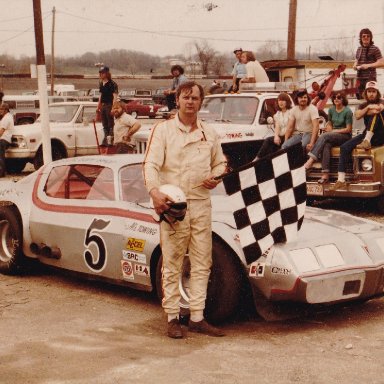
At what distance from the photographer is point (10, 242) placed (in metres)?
7.27

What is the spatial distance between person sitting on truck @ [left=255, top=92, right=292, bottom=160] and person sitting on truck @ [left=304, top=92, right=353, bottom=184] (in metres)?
0.88

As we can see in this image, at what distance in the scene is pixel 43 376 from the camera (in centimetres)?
436

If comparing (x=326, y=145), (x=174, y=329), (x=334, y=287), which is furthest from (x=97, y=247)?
(x=326, y=145)

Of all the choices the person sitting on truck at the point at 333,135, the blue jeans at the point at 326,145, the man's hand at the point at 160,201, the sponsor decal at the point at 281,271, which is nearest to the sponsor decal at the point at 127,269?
the man's hand at the point at 160,201

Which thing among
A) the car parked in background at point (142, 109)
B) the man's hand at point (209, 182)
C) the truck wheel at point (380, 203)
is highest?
the man's hand at point (209, 182)

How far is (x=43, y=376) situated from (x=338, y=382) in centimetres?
168

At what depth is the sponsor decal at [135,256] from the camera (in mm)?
5746

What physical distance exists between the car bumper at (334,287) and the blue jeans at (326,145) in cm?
494

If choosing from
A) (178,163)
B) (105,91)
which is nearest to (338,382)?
(178,163)

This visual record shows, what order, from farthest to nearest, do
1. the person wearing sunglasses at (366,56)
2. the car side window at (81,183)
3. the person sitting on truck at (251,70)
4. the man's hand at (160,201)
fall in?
the person sitting on truck at (251,70) → the person wearing sunglasses at (366,56) → the car side window at (81,183) → the man's hand at (160,201)

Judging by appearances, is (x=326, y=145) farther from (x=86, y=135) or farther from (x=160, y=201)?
(x=86, y=135)

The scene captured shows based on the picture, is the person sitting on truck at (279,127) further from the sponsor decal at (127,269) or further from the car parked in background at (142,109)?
the car parked in background at (142,109)

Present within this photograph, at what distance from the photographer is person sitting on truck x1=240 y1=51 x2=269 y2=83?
15161 millimetres

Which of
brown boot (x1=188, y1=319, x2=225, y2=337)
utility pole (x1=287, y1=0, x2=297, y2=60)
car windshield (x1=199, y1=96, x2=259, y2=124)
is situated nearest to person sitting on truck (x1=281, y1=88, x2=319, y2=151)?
car windshield (x1=199, y1=96, x2=259, y2=124)
